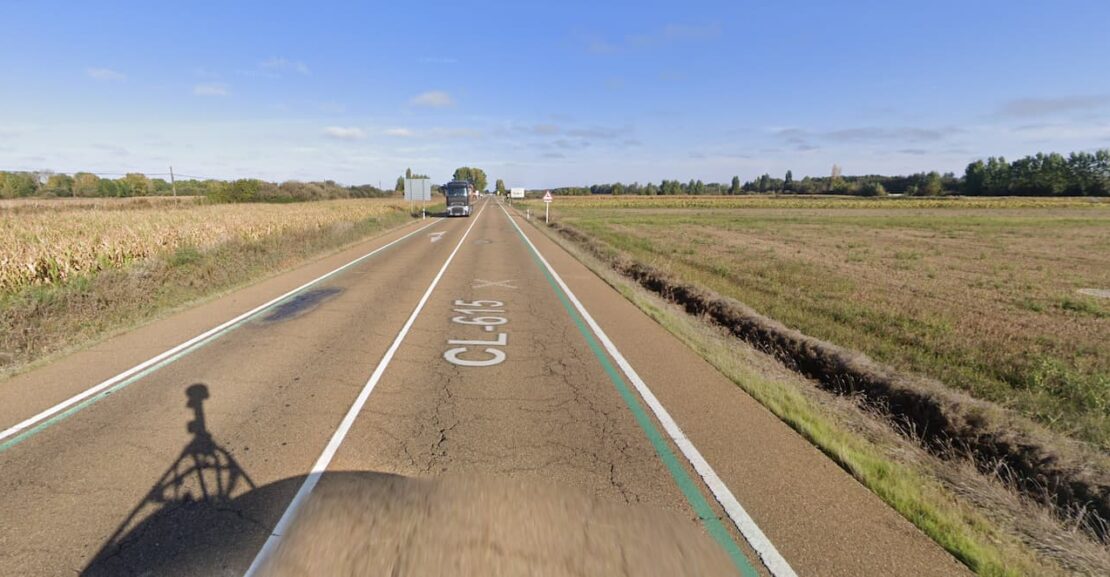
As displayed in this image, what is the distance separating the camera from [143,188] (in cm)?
8969

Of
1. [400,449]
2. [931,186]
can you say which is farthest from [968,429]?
[931,186]

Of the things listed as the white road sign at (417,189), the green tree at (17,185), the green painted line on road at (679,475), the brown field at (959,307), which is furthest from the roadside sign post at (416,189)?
the green tree at (17,185)

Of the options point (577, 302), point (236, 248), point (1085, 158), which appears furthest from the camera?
point (1085, 158)

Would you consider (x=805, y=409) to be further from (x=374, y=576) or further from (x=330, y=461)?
(x=330, y=461)

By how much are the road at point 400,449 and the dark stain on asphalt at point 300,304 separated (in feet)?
2.79

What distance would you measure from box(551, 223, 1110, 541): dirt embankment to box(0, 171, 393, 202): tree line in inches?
2911

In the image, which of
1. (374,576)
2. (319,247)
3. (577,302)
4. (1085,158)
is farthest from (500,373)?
(1085,158)

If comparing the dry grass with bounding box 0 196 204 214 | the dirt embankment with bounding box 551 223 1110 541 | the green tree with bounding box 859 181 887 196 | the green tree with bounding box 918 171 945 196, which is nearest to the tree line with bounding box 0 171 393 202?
the dry grass with bounding box 0 196 204 214

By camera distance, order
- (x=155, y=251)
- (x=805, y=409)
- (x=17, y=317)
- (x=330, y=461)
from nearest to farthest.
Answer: (x=330, y=461)
(x=805, y=409)
(x=17, y=317)
(x=155, y=251)

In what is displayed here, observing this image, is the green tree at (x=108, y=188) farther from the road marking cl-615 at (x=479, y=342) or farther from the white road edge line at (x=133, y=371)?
the road marking cl-615 at (x=479, y=342)

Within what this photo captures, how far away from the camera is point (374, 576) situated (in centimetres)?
248

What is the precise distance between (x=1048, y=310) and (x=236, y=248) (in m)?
23.0


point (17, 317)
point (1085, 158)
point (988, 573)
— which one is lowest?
point (988, 573)

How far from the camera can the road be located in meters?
2.84
